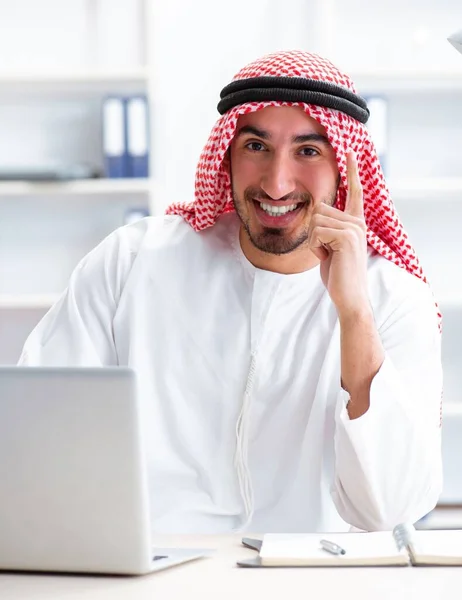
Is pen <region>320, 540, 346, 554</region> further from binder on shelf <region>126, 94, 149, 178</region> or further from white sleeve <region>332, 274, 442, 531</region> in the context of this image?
binder on shelf <region>126, 94, 149, 178</region>

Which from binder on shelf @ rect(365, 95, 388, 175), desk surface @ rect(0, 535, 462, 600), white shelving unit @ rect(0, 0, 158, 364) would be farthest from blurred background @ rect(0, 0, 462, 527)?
desk surface @ rect(0, 535, 462, 600)

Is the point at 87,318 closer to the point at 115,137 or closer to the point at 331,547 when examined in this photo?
the point at 331,547

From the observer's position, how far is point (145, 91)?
4051mm

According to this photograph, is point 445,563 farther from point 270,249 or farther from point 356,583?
point 270,249

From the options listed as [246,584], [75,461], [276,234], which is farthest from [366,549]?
[276,234]

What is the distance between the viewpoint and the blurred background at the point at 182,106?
4.14m

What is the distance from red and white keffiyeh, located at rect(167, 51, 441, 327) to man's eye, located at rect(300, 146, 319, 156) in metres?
0.05

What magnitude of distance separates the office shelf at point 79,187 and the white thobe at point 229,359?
1.76 metres

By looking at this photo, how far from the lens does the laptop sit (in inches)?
43.1

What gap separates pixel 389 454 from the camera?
1.66 m

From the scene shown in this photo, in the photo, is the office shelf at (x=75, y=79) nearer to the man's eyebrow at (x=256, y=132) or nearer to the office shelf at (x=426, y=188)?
the office shelf at (x=426, y=188)

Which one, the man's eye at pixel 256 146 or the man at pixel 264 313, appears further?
the man's eye at pixel 256 146

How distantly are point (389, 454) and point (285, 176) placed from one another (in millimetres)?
661

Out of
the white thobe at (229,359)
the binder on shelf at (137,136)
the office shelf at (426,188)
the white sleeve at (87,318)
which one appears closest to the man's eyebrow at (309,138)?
the white thobe at (229,359)
